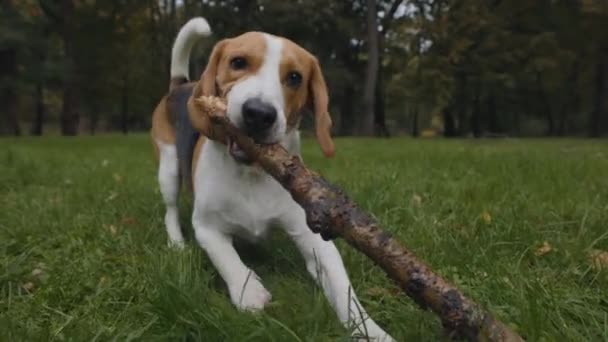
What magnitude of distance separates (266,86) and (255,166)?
1.29 feet

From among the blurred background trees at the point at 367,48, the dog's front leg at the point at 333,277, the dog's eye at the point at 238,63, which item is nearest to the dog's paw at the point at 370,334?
the dog's front leg at the point at 333,277

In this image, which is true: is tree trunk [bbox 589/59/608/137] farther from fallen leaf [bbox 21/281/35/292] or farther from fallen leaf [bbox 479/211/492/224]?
fallen leaf [bbox 21/281/35/292]

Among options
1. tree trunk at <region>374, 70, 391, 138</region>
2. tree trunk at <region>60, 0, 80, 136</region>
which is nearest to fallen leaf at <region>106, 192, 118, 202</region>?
tree trunk at <region>60, 0, 80, 136</region>

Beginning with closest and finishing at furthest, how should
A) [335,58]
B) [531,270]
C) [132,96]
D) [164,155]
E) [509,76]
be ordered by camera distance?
[531,270], [164,155], [509,76], [335,58], [132,96]

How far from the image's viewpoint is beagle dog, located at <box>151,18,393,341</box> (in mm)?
2400

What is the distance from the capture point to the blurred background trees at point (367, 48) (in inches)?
887

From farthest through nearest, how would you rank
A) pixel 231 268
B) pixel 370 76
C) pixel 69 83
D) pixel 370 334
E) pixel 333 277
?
1. pixel 370 76
2. pixel 69 83
3. pixel 231 268
4. pixel 333 277
5. pixel 370 334

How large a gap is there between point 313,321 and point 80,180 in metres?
4.16

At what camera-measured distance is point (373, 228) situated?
1851mm

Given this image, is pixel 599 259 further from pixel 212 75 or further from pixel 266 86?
pixel 212 75

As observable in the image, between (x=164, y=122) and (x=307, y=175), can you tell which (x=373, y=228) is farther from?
(x=164, y=122)

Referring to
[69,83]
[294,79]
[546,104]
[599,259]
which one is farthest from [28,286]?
[546,104]

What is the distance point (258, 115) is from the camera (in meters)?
2.39

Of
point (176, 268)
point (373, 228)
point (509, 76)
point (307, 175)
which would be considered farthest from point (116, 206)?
point (509, 76)
